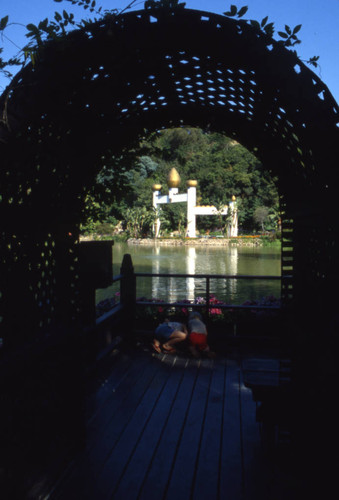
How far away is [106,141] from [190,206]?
3948 cm

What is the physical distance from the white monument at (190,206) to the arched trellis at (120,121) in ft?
126

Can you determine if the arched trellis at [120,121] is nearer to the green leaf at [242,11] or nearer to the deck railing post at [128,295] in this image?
→ the green leaf at [242,11]

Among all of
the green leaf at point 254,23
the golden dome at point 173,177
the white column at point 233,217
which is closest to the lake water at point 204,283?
the green leaf at point 254,23

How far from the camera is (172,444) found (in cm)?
308

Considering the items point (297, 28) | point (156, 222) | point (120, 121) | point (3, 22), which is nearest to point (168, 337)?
point (120, 121)

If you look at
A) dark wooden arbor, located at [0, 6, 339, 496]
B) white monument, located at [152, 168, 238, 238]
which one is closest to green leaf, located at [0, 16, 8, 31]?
dark wooden arbor, located at [0, 6, 339, 496]

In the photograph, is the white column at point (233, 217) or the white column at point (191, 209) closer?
the white column at point (191, 209)

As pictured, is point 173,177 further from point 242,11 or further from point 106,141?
point 242,11

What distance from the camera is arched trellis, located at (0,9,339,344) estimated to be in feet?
6.95

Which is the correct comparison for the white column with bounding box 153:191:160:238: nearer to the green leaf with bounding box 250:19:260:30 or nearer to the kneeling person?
the kneeling person

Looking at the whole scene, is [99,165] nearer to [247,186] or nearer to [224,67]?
[224,67]

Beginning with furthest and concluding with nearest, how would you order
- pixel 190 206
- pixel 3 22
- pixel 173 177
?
pixel 173 177, pixel 190 206, pixel 3 22

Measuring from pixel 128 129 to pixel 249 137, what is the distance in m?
1.13

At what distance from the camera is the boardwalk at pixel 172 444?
2537 millimetres
